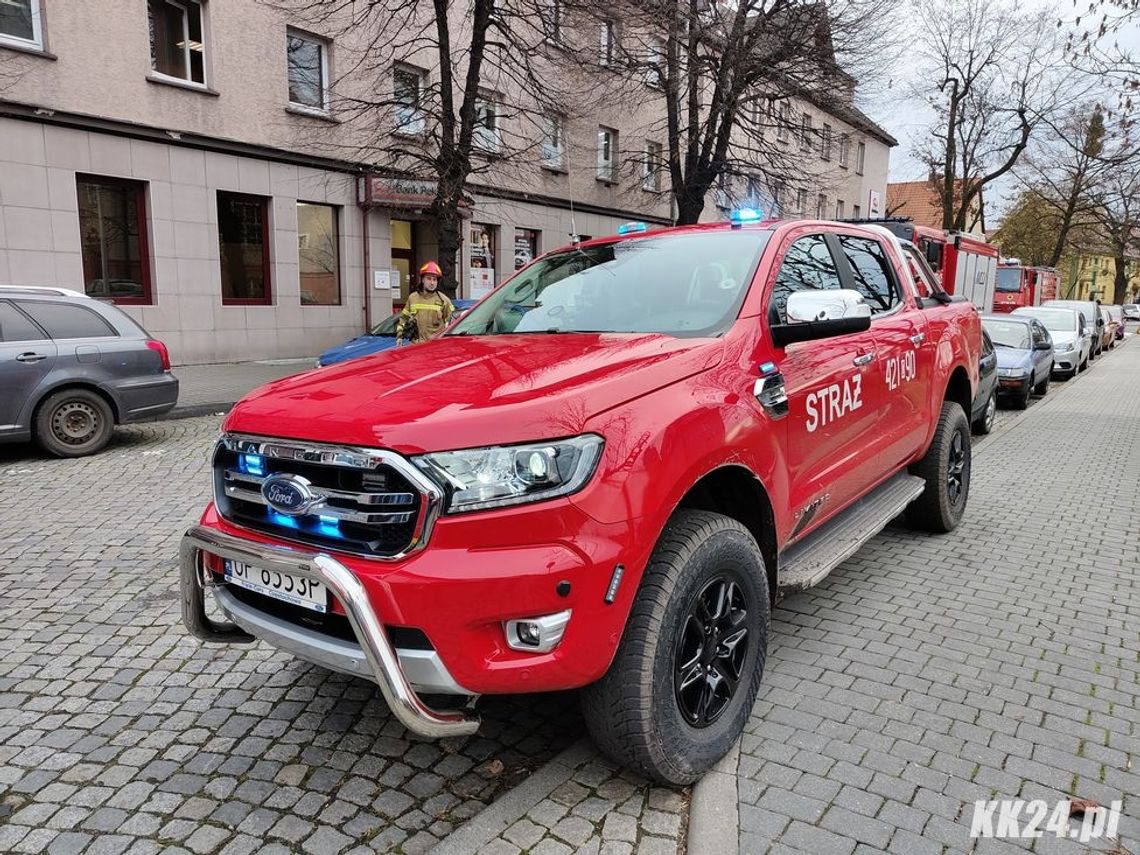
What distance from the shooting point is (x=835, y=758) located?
2.98m

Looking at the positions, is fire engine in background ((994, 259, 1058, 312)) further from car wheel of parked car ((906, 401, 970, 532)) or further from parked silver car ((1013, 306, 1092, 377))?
car wheel of parked car ((906, 401, 970, 532))

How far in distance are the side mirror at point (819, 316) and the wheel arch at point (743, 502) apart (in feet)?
1.97

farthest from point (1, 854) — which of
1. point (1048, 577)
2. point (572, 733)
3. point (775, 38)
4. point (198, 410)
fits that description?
point (775, 38)

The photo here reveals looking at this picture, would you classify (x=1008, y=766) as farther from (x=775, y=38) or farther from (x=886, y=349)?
(x=775, y=38)

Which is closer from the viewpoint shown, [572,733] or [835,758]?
[835,758]

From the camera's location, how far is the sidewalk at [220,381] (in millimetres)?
11102

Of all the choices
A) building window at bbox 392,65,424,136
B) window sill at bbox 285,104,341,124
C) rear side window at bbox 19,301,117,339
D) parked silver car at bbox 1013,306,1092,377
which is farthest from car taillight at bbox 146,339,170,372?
parked silver car at bbox 1013,306,1092,377

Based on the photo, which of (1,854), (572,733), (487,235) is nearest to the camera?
(1,854)

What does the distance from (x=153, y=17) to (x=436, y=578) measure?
15.8 m

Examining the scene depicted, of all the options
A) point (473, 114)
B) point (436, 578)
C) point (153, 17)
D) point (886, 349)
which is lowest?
point (436, 578)

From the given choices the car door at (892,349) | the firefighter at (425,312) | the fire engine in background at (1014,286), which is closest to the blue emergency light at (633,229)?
the car door at (892,349)

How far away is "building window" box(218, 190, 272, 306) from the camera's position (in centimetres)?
1596

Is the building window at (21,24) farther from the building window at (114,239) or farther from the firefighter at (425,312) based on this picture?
the firefighter at (425,312)

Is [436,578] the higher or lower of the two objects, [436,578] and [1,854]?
the higher
